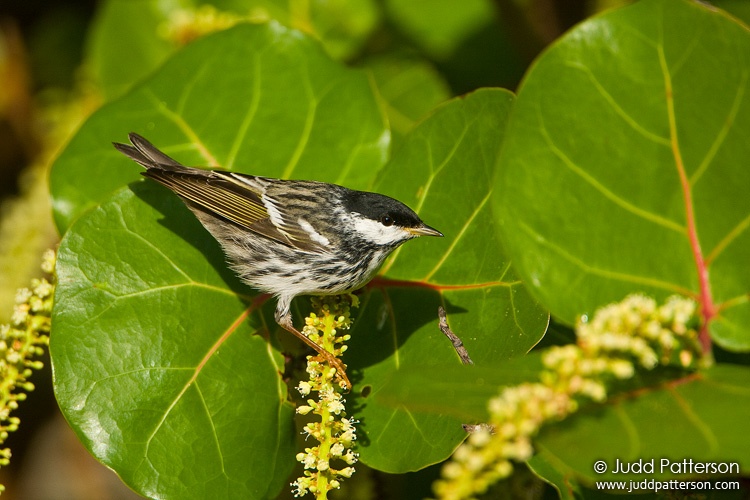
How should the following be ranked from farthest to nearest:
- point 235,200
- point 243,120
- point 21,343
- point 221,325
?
point 235,200, point 243,120, point 221,325, point 21,343

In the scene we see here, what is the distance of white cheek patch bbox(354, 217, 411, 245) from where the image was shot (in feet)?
9.46

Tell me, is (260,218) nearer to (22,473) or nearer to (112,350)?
(112,350)

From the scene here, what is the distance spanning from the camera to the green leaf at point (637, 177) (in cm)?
193

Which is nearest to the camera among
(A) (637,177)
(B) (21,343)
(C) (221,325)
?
(A) (637,177)

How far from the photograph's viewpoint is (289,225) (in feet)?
11.3

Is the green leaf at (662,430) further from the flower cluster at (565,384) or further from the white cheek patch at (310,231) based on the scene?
the white cheek patch at (310,231)

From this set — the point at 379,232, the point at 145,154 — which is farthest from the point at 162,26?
the point at 379,232

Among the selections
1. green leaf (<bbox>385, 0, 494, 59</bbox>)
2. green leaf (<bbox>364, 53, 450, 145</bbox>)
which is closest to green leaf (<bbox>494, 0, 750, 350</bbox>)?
green leaf (<bbox>364, 53, 450, 145</bbox>)

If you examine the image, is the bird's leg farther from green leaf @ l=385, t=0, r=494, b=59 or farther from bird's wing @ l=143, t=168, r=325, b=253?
green leaf @ l=385, t=0, r=494, b=59

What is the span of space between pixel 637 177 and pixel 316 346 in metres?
1.05

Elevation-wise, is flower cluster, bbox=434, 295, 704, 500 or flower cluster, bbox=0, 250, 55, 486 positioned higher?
flower cluster, bbox=434, 295, 704, 500

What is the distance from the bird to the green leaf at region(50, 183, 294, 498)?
0.63 feet

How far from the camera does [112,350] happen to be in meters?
2.46

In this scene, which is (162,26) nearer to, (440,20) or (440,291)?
(440,20)
